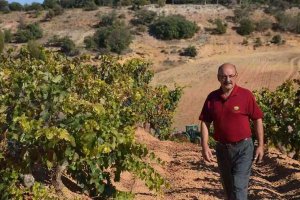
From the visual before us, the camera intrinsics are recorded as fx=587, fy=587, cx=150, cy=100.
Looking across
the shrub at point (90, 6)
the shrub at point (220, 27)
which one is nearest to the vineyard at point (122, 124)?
the shrub at point (220, 27)

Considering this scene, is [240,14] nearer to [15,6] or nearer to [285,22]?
[285,22]

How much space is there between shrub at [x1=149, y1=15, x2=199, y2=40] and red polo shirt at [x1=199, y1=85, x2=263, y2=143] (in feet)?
152

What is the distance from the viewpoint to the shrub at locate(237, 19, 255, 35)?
174 ft

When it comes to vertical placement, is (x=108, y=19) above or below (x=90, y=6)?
below

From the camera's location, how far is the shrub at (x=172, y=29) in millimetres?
51688

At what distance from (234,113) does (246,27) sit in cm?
4897

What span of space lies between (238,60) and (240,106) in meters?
39.4

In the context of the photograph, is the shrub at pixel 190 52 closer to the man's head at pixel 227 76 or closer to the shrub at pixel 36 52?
the shrub at pixel 36 52

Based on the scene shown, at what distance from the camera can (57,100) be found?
5.67 meters

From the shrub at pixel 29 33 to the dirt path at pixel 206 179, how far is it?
3849 centimetres

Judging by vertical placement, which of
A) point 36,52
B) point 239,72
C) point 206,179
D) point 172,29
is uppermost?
point 206,179

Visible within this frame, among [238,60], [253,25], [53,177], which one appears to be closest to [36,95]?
[53,177]

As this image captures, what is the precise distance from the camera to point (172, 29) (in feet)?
168

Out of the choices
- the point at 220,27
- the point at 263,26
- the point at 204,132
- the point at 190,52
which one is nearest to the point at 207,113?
the point at 204,132
